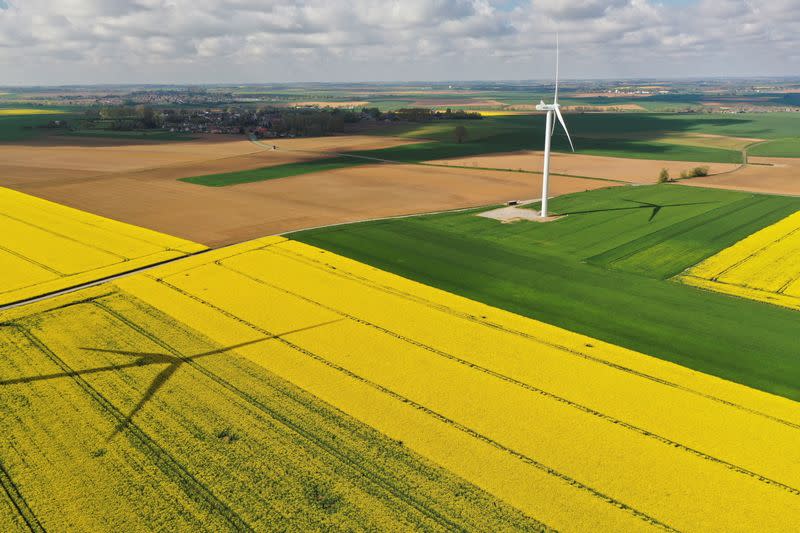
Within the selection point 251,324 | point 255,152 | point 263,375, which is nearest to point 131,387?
point 263,375

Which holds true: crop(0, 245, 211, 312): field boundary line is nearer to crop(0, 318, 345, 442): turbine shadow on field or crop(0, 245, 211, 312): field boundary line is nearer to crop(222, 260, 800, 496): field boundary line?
crop(0, 318, 345, 442): turbine shadow on field

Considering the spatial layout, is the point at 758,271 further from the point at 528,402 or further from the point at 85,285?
the point at 85,285

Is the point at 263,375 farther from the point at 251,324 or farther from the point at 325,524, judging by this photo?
the point at 325,524

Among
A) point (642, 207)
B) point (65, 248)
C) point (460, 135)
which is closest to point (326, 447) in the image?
point (65, 248)

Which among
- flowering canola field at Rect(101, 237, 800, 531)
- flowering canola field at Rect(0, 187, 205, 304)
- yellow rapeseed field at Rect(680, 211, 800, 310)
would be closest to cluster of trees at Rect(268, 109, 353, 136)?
flowering canola field at Rect(0, 187, 205, 304)

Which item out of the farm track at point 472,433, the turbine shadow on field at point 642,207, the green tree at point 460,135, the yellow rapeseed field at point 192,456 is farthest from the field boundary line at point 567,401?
the green tree at point 460,135

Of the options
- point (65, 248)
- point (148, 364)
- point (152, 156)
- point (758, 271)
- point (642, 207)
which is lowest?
point (758, 271)
